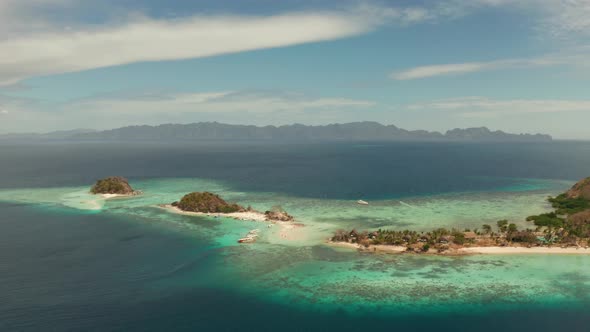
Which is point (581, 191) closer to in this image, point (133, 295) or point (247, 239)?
point (247, 239)

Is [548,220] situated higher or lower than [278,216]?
higher

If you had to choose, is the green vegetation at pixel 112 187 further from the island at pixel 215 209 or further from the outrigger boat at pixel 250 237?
the outrigger boat at pixel 250 237

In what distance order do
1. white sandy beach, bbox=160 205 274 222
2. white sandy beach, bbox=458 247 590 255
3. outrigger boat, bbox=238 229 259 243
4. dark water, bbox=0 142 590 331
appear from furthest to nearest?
1. white sandy beach, bbox=160 205 274 222
2. outrigger boat, bbox=238 229 259 243
3. white sandy beach, bbox=458 247 590 255
4. dark water, bbox=0 142 590 331

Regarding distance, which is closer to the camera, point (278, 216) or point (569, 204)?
point (278, 216)

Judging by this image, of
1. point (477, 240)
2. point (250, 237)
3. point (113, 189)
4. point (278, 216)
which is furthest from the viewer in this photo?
point (113, 189)

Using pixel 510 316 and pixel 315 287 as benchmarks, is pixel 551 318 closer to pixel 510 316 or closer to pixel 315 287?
pixel 510 316

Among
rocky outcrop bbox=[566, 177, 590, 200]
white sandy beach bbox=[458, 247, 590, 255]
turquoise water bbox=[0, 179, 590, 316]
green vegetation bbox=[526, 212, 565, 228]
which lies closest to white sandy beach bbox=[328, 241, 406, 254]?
turquoise water bbox=[0, 179, 590, 316]

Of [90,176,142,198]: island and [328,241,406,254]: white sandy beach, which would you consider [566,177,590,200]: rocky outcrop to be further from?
[90,176,142,198]: island

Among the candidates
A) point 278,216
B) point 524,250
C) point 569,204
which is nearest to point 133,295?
point 278,216
